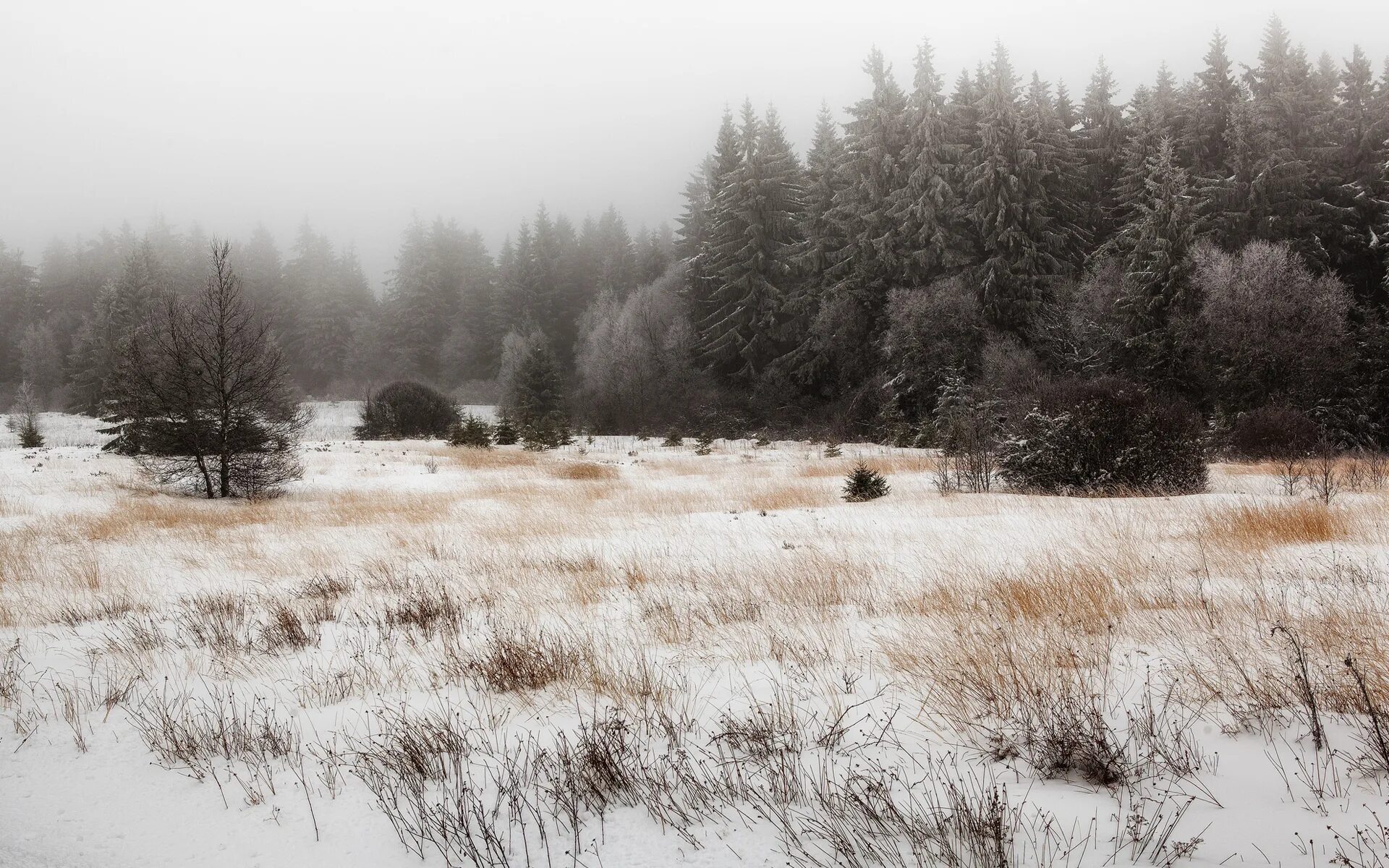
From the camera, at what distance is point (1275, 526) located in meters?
7.26

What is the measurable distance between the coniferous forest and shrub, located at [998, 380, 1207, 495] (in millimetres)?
631

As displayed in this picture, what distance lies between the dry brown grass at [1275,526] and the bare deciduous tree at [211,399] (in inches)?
783

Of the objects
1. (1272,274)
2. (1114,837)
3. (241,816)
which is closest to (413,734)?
(241,816)

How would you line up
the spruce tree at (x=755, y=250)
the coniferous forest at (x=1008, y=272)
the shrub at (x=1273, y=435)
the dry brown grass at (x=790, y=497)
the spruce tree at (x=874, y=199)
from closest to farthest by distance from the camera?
1. the dry brown grass at (x=790, y=497)
2. the shrub at (x=1273, y=435)
3. the coniferous forest at (x=1008, y=272)
4. the spruce tree at (x=874, y=199)
5. the spruce tree at (x=755, y=250)

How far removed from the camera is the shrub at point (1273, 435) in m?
18.8

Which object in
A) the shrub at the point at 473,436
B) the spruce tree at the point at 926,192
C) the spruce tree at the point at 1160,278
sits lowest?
the shrub at the point at 473,436

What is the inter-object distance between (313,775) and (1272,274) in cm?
3455

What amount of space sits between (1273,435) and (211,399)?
30.5m

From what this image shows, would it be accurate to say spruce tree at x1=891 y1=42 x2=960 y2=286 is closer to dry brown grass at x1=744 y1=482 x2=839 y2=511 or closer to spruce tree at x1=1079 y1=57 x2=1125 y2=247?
spruce tree at x1=1079 y1=57 x2=1125 y2=247

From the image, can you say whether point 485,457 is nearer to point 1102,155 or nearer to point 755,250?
point 755,250

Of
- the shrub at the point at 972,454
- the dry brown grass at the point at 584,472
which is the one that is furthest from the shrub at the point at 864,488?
the dry brown grass at the point at 584,472

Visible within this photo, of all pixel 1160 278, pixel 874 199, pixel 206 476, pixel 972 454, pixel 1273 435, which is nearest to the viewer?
pixel 972 454

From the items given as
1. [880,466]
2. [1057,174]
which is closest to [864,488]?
[880,466]

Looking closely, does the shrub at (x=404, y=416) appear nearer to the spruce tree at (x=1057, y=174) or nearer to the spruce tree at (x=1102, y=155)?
the spruce tree at (x=1057, y=174)
